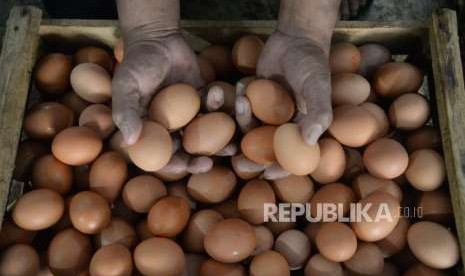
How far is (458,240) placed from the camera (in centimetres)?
124

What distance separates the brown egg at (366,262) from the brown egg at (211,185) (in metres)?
0.33

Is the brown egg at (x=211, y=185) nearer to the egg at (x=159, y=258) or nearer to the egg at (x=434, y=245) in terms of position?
the egg at (x=159, y=258)

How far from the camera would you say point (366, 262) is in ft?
4.13

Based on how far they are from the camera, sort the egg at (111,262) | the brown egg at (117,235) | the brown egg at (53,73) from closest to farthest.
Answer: the egg at (111,262) → the brown egg at (117,235) → the brown egg at (53,73)

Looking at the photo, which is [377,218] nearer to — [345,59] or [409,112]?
[409,112]

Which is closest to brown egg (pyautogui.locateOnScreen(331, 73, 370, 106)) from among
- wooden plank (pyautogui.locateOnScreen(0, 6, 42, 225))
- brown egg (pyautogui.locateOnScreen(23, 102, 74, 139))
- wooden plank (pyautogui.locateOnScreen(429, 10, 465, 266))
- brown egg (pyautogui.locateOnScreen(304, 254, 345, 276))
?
wooden plank (pyautogui.locateOnScreen(429, 10, 465, 266))

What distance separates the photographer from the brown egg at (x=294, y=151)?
1.21 metres

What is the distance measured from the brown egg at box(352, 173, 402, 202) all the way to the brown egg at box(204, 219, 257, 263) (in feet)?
0.96

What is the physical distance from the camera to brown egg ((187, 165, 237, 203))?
4.37ft

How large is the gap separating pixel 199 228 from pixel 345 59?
0.60m

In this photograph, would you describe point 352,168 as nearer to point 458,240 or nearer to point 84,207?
point 458,240

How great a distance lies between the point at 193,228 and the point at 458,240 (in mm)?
599

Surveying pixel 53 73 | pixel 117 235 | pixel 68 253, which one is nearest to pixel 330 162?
pixel 117 235

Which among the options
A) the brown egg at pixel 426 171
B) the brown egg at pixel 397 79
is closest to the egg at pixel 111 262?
the brown egg at pixel 426 171
